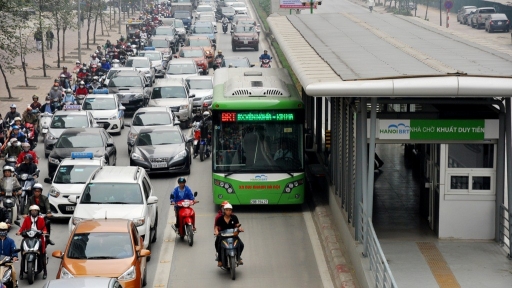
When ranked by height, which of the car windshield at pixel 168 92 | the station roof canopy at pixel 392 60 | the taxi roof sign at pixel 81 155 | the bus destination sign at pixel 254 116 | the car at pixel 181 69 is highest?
the station roof canopy at pixel 392 60

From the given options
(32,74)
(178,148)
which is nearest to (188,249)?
(178,148)

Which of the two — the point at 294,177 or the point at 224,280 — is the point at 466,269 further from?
the point at 294,177

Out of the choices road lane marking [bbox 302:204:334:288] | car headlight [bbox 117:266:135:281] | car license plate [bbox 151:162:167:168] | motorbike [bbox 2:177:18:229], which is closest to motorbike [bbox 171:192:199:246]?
road lane marking [bbox 302:204:334:288]

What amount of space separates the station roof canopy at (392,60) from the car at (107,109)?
8804mm

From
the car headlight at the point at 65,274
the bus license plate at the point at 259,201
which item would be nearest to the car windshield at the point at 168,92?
the bus license plate at the point at 259,201

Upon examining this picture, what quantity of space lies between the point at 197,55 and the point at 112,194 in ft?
111

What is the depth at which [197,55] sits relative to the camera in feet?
173

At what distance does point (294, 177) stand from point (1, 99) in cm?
2317

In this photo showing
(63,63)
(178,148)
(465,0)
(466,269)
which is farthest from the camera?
(465,0)

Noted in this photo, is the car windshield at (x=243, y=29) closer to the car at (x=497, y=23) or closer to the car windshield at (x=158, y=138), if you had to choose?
the car at (x=497, y=23)

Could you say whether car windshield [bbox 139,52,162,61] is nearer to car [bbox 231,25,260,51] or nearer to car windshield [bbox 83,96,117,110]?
car [bbox 231,25,260,51]

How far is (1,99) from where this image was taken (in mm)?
42188

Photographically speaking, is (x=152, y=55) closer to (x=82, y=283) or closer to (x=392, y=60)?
(x=392, y=60)

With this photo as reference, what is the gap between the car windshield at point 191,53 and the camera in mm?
52875
